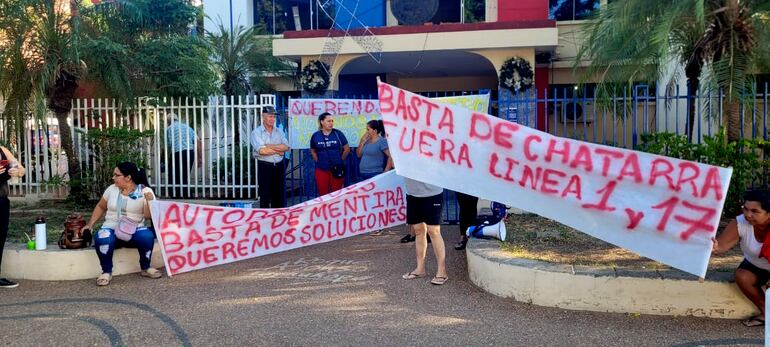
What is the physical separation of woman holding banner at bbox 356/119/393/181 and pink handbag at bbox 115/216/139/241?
10.3 feet

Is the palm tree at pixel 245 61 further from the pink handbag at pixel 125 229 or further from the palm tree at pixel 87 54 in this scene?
the pink handbag at pixel 125 229

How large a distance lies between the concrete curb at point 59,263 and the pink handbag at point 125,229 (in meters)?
0.28

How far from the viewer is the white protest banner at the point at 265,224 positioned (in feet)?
22.2

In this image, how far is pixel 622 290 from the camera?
5.39 m

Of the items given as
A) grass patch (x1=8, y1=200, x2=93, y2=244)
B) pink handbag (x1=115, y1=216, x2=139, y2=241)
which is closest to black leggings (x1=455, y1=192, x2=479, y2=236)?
pink handbag (x1=115, y1=216, x2=139, y2=241)

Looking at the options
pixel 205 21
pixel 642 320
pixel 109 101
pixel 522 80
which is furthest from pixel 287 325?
pixel 205 21

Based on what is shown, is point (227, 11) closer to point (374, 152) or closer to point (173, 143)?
point (173, 143)

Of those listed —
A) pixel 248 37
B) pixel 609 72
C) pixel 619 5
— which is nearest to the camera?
pixel 619 5

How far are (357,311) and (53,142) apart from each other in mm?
8184

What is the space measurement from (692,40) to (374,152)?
4336mm

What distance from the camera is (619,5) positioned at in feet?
26.4

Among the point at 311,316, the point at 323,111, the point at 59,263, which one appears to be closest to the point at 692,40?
the point at 323,111

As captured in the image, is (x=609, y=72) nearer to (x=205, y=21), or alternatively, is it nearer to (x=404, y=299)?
(x=404, y=299)

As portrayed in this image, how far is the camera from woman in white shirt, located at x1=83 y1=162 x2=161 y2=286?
6.63 m
